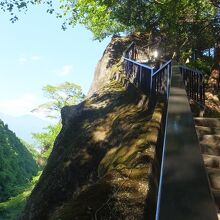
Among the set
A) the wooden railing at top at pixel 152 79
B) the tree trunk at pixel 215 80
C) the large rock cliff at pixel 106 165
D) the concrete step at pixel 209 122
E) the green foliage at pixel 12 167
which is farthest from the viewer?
the green foliage at pixel 12 167

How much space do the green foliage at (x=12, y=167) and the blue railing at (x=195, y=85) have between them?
3200cm

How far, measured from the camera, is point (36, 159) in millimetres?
66812

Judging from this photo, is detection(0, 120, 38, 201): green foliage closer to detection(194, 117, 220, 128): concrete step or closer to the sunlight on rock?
the sunlight on rock

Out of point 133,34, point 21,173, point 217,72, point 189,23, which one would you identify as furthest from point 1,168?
point 217,72

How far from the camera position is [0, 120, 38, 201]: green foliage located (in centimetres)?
3891

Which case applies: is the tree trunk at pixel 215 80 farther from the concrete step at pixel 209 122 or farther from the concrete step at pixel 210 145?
the concrete step at pixel 210 145

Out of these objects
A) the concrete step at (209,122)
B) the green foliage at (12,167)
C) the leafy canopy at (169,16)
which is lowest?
the green foliage at (12,167)

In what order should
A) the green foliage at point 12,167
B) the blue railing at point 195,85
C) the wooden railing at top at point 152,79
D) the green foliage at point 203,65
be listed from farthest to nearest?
the green foliage at point 12,167, the green foliage at point 203,65, the blue railing at point 195,85, the wooden railing at top at point 152,79

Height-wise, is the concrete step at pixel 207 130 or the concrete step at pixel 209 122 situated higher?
the concrete step at pixel 209 122

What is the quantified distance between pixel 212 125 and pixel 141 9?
13087 mm

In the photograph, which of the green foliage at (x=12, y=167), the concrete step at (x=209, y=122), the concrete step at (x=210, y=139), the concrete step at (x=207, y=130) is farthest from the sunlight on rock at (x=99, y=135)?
the green foliage at (x=12, y=167)

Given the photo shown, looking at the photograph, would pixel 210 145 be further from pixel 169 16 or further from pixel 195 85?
pixel 169 16

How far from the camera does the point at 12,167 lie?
45875 mm

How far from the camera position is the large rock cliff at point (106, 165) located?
3500 millimetres
